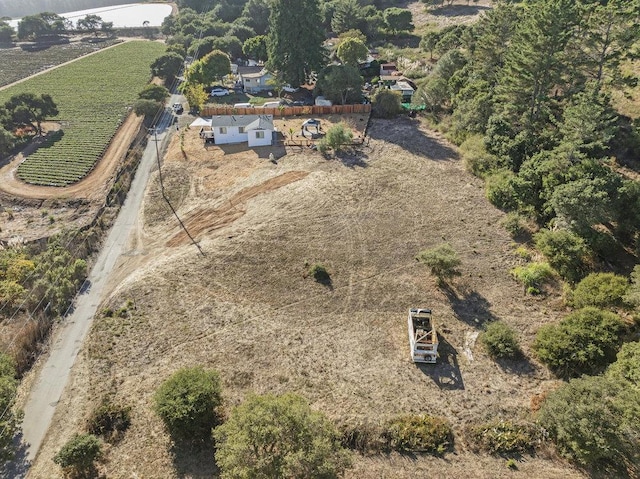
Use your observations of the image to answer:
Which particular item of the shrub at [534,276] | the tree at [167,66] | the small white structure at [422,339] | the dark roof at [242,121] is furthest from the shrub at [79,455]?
the tree at [167,66]

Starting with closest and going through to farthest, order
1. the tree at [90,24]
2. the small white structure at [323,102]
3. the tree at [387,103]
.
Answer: the tree at [387,103], the small white structure at [323,102], the tree at [90,24]

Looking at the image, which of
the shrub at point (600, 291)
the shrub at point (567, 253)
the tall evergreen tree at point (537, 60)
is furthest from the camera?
the tall evergreen tree at point (537, 60)

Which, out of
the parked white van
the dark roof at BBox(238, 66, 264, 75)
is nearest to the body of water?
the dark roof at BBox(238, 66, 264, 75)

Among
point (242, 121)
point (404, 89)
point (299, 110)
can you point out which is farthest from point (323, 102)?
point (242, 121)

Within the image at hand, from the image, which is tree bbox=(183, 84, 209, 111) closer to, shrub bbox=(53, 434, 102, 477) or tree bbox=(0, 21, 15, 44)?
shrub bbox=(53, 434, 102, 477)

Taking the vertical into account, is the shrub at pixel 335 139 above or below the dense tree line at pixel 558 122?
below

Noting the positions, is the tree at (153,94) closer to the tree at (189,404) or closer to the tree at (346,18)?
the tree at (346,18)

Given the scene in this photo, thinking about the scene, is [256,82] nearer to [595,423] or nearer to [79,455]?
[79,455]

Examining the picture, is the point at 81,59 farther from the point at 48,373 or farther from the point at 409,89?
the point at 48,373
